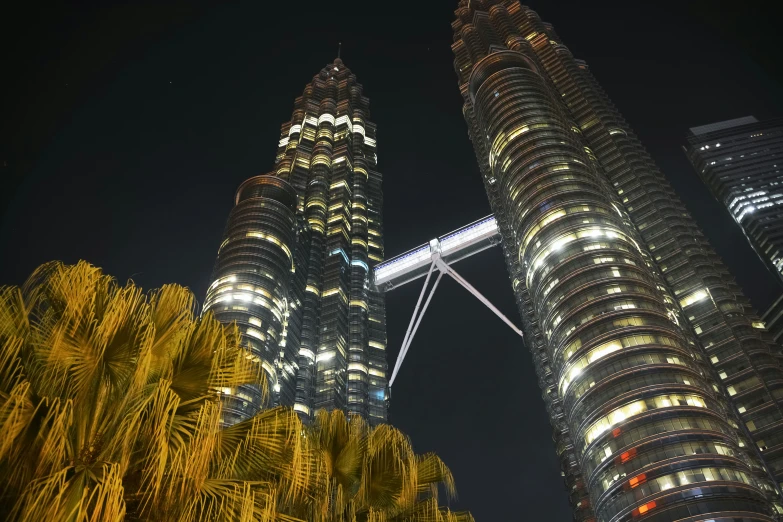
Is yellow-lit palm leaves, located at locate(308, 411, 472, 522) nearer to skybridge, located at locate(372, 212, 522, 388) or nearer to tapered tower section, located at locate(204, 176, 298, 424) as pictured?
tapered tower section, located at locate(204, 176, 298, 424)

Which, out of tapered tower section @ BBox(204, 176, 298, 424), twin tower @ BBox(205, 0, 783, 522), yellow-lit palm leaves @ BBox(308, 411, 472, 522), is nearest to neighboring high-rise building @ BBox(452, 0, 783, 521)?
twin tower @ BBox(205, 0, 783, 522)

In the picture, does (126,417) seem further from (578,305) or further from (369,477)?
(578,305)

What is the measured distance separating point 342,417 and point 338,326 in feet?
404

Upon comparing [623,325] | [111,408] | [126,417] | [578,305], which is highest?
[578,305]

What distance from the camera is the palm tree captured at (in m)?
8.30

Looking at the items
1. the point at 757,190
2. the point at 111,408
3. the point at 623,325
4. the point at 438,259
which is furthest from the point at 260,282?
the point at 757,190

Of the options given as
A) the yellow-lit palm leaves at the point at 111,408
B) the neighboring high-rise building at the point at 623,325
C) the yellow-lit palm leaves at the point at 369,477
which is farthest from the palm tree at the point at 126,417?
the neighboring high-rise building at the point at 623,325

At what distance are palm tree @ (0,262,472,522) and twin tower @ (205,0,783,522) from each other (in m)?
38.2

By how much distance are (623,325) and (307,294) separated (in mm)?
77626

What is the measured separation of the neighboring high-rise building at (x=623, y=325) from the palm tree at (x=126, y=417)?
218 feet

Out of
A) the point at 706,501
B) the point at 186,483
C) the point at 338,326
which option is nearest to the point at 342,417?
the point at 186,483

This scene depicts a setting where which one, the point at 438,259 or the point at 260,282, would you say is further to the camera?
the point at 438,259

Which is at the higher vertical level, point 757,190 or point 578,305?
point 757,190

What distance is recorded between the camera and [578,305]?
90625 mm
